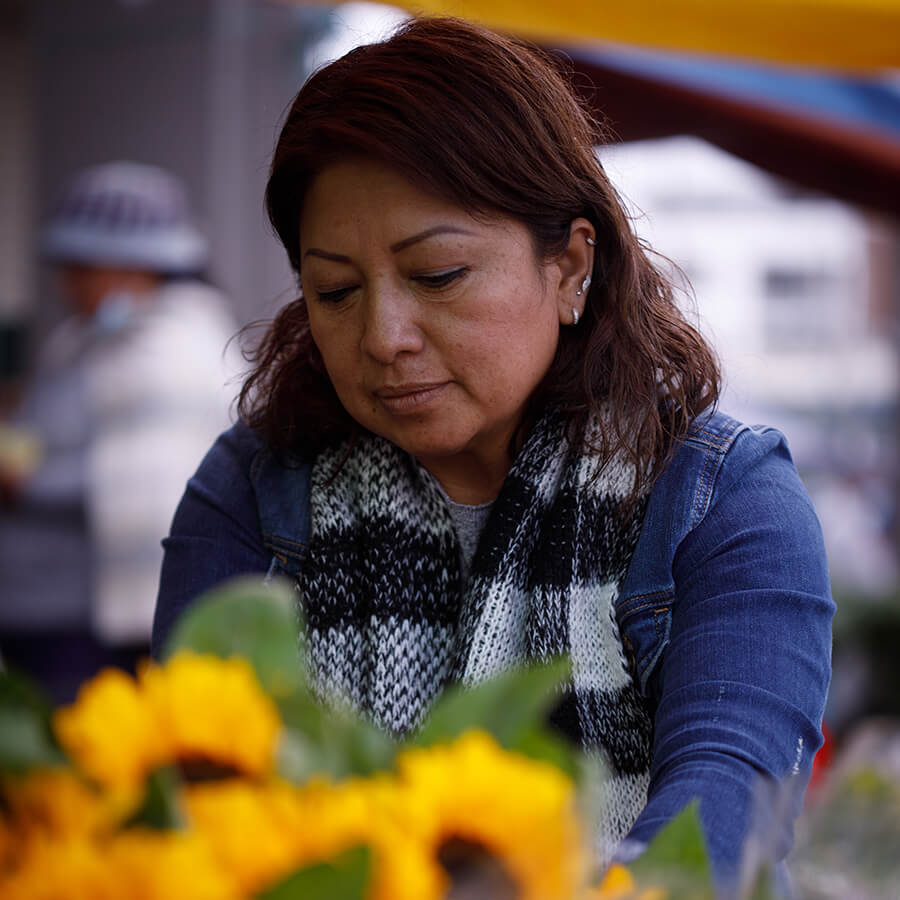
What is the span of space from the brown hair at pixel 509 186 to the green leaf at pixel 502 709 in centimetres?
79

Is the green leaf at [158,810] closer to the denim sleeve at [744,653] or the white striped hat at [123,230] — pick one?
the denim sleeve at [744,653]

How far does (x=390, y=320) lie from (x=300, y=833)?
2.83 feet

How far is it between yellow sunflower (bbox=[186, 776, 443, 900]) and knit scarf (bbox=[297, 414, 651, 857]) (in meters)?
0.82

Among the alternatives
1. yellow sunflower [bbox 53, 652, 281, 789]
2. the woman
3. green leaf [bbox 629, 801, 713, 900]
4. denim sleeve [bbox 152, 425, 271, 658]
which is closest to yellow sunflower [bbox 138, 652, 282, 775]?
yellow sunflower [bbox 53, 652, 281, 789]

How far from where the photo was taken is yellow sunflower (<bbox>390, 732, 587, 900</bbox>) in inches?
20.4

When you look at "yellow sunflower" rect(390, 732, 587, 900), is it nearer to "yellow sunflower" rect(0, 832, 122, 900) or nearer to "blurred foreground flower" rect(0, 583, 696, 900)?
"blurred foreground flower" rect(0, 583, 696, 900)

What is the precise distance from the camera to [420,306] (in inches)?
52.5

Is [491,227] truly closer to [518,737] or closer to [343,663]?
[343,663]

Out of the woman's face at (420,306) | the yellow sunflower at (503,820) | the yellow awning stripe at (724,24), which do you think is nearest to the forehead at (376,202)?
the woman's face at (420,306)

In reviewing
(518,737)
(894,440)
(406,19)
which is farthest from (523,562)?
(894,440)

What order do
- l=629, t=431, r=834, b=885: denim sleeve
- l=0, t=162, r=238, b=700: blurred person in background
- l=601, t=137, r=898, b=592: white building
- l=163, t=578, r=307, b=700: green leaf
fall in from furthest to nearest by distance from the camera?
l=601, t=137, r=898, b=592: white building
l=0, t=162, r=238, b=700: blurred person in background
l=629, t=431, r=834, b=885: denim sleeve
l=163, t=578, r=307, b=700: green leaf

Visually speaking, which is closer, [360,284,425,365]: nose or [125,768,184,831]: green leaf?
[125,768,184,831]: green leaf

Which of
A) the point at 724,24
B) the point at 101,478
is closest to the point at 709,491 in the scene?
the point at 724,24

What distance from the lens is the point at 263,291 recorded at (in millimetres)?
5781
